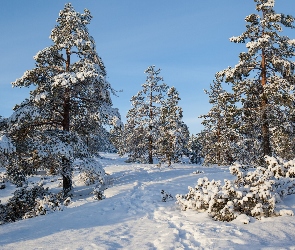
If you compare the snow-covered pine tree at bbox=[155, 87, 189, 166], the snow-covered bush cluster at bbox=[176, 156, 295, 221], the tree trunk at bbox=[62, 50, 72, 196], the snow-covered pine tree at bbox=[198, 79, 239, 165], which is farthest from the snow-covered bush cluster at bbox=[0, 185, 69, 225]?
the snow-covered pine tree at bbox=[198, 79, 239, 165]

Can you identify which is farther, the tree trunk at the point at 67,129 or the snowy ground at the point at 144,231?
the tree trunk at the point at 67,129

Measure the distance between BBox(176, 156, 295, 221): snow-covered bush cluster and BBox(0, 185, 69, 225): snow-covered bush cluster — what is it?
200 inches

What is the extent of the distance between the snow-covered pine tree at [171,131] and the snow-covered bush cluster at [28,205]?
1510 centimetres

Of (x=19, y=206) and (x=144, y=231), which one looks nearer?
(x=144, y=231)

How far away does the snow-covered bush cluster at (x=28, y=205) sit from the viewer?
10.5m

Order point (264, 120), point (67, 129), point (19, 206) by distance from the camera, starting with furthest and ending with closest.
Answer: point (264, 120), point (67, 129), point (19, 206)

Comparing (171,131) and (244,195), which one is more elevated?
(171,131)

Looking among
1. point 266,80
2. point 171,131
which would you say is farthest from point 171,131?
point 266,80

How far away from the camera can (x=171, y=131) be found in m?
27.5

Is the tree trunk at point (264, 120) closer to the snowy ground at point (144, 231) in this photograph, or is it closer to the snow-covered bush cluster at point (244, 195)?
the snow-covered bush cluster at point (244, 195)

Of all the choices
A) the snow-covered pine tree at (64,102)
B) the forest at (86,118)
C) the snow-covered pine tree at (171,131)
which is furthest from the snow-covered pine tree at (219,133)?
the snow-covered pine tree at (64,102)

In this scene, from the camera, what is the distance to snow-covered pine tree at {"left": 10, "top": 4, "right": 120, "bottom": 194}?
43.6 ft

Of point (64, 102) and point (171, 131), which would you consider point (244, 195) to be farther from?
point (171, 131)

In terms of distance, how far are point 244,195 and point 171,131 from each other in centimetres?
1984
